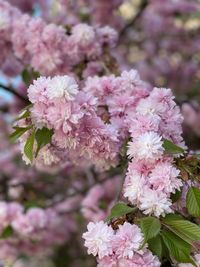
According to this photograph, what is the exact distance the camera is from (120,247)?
1298 millimetres

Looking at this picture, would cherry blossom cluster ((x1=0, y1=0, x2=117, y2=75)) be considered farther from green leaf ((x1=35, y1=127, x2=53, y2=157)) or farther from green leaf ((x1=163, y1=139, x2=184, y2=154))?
green leaf ((x1=163, y1=139, x2=184, y2=154))

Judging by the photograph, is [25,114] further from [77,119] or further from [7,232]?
[7,232]

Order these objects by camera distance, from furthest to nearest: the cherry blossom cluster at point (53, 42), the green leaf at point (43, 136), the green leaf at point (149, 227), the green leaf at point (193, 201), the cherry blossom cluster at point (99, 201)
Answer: the cherry blossom cluster at point (99, 201)
the cherry blossom cluster at point (53, 42)
the green leaf at point (43, 136)
the green leaf at point (193, 201)
the green leaf at point (149, 227)

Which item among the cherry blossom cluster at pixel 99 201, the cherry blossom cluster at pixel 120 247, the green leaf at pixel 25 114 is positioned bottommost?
the cherry blossom cluster at pixel 120 247

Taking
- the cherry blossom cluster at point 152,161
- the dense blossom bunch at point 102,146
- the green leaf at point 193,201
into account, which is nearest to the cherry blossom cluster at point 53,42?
the dense blossom bunch at point 102,146

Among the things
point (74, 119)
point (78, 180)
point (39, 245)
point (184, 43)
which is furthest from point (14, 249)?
point (184, 43)

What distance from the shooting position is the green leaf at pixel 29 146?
1.46 m

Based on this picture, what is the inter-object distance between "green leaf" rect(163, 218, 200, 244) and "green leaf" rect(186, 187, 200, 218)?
6 cm

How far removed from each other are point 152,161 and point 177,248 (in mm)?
266

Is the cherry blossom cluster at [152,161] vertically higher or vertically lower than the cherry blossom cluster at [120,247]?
higher

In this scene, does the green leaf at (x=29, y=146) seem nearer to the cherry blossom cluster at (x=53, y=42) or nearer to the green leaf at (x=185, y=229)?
the green leaf at (x=185, y=229)

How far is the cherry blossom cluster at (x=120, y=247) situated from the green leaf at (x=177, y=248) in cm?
5

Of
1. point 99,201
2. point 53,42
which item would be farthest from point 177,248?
point 99,201

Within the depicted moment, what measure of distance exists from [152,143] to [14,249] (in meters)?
2.09
